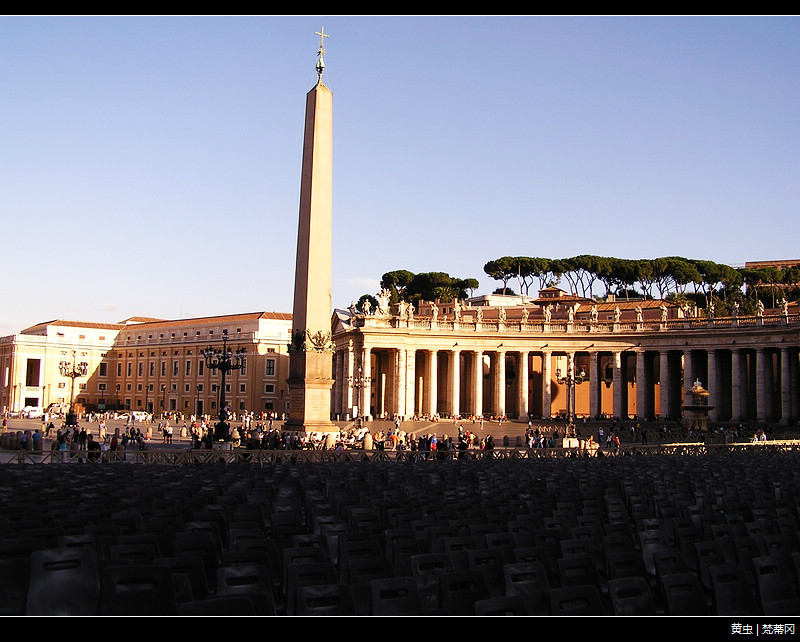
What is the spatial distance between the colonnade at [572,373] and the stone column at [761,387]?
0.08 meters

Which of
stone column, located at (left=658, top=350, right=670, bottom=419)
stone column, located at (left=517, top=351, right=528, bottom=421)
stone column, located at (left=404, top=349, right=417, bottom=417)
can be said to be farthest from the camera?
stone column, located at (left=517, top=351, right=528, bottom=421)

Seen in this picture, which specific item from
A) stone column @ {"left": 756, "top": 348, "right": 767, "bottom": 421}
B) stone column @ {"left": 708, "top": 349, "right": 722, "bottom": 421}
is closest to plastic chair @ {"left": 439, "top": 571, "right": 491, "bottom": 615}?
stone column @ {"left": 756, "top": 348, "right": 767, "bottom": 421}

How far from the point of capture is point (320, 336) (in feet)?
117

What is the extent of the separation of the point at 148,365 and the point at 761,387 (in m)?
80.5

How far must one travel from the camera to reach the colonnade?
3022 inches

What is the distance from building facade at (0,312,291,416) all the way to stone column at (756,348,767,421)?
55472mm

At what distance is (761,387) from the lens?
74.9 meters

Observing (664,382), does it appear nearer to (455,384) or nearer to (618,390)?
(618,390)

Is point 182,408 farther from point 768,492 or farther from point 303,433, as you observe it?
point 768,492

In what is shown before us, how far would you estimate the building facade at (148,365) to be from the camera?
4365 inches

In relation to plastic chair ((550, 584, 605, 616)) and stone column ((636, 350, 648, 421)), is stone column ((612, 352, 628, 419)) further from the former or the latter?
plastic chair ((550, 584, 605, 616))

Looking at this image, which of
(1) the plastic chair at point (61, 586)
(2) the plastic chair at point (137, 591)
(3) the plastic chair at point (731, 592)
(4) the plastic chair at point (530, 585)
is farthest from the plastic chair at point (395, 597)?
(3) the plastic chair at point (731, 592)
